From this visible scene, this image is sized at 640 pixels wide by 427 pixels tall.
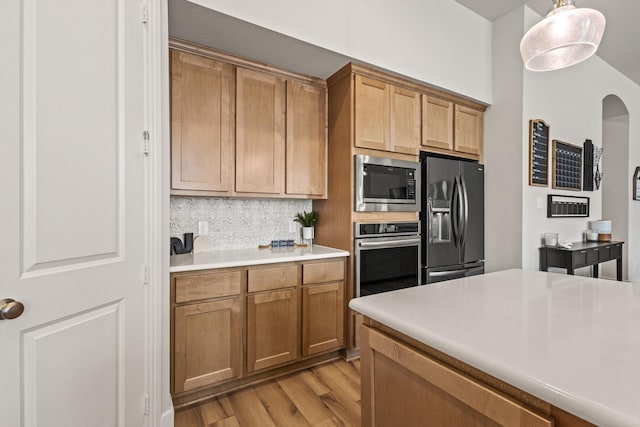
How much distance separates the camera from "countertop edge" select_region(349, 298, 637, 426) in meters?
0.47

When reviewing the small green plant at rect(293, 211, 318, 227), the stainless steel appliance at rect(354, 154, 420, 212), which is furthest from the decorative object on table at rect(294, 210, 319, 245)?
the stainless steel appliance at rect(354, 154, 420, 212)

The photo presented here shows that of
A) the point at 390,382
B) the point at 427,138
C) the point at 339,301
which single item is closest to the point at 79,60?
the point at 390,382

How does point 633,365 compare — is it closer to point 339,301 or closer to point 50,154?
point 50,154

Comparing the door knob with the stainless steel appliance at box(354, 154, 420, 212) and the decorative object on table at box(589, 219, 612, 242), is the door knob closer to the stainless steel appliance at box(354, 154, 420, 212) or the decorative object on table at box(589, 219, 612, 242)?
the stainless steel appliance at box(354, 154, 420, 212)

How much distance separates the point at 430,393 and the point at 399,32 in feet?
8.90

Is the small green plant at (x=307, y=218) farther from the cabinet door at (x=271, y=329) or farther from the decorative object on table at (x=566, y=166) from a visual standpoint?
the decorative object on table at (x=566, y=166)

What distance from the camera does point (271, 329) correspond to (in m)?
2.16

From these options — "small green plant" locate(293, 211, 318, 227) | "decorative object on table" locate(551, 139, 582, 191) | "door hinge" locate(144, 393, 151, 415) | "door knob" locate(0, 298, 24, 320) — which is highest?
"decorative object on table" locate(551, 139, 582, 191)

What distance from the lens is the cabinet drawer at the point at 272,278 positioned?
2080 mm

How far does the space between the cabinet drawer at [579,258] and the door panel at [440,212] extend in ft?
3.68

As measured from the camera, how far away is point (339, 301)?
8.07 ft

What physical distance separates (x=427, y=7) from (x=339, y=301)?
2.70 m

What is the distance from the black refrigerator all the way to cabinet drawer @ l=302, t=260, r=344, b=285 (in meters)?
0.93

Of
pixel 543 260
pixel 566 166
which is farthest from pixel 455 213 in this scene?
pixel 566 166
